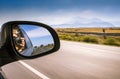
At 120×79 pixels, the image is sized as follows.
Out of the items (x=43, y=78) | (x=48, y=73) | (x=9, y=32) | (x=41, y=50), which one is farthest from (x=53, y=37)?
(x=48, y=73)

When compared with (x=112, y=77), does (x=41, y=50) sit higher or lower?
higher

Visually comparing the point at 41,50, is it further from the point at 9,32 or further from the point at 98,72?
the point at 98,72

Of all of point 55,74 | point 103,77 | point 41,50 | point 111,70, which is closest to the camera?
point 41,50

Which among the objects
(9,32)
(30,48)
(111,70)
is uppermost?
(9,32)

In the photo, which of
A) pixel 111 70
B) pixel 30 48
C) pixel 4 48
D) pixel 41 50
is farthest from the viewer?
pixel 111 70

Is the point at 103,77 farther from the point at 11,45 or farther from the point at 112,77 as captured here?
the point at 11,45

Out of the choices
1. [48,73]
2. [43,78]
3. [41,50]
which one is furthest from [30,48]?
[48,73]

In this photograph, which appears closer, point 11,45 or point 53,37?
point 11,45

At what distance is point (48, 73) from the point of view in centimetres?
796

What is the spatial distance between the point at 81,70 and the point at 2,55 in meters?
6.32

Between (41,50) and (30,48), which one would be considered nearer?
(41,50)

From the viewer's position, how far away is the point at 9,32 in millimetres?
2436

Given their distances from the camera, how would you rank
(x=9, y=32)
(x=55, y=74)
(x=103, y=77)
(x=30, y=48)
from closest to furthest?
(x=9, y=32)
(x=30, y=48)
(x=103, y=77)
(x=55, y=74)

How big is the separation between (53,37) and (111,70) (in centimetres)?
552
